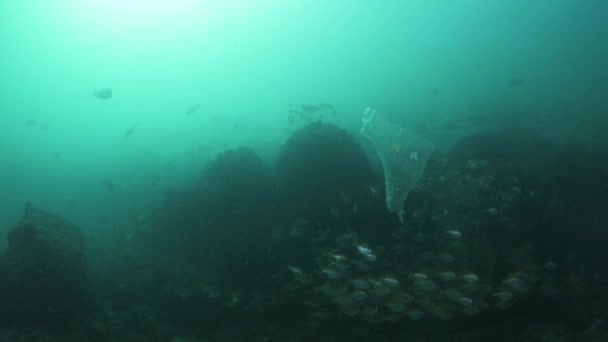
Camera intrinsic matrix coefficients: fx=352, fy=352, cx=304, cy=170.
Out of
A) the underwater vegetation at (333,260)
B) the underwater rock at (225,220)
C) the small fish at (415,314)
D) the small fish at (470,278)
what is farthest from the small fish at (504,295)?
the underwater rock at (225,220)

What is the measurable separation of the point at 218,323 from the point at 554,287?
7508 mm

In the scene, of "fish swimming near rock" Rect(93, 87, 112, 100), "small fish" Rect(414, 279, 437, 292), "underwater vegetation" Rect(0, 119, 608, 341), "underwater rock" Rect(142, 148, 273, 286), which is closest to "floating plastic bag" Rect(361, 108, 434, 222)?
"underwater vegetation" Rect(0, 119, 608, 341)

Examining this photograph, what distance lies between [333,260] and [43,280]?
6.29m

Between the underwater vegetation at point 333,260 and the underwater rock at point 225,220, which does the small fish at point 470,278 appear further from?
the underwater rock at point 225,220

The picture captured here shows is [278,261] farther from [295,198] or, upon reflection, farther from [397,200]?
[397,200]

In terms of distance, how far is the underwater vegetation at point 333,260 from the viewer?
729 centimetres

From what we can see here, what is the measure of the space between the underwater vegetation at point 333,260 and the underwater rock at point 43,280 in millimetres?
29

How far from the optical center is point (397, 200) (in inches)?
376

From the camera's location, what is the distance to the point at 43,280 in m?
7.59

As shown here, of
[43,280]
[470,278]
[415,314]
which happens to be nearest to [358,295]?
[415,314]

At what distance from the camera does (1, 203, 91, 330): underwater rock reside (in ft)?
23.5

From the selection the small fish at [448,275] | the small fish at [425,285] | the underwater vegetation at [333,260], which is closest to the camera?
the small fish at [425,285]


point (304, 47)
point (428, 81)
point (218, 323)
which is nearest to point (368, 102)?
point (428, 81)

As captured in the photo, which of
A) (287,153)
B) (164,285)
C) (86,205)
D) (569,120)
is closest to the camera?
(164,285)
